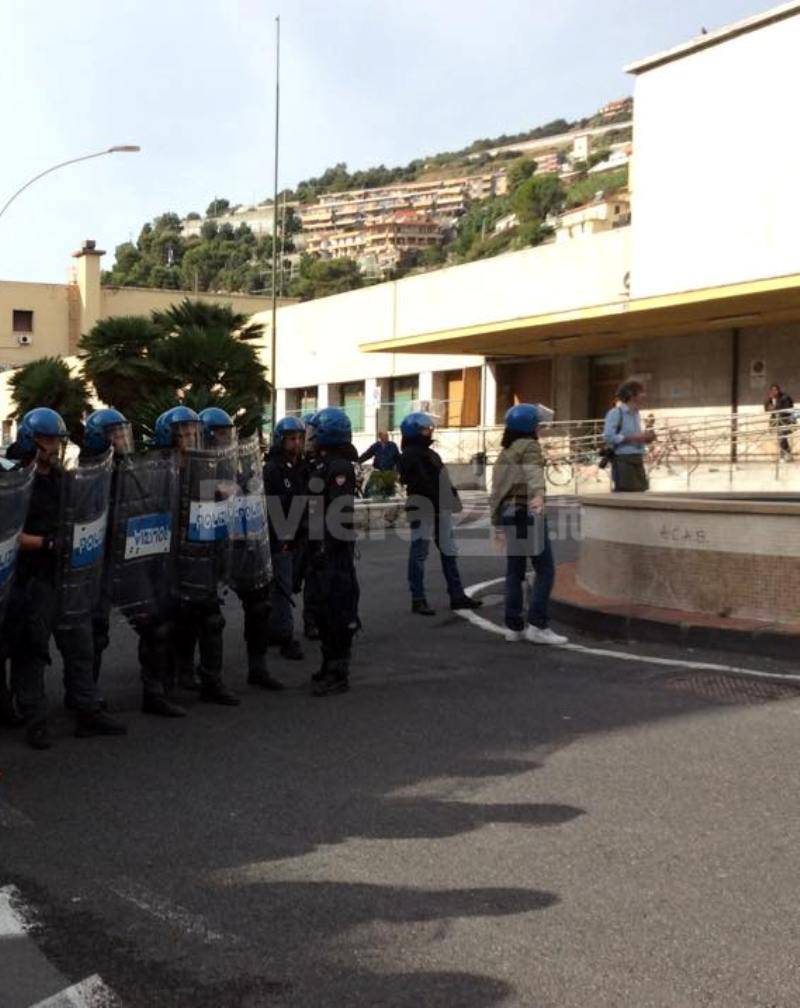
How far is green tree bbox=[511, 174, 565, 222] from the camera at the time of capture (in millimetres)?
148625

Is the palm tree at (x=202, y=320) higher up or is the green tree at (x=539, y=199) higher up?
the green tree at (x=539, y=199)

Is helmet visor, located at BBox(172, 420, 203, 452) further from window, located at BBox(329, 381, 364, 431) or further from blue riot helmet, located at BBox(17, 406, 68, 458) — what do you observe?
window, located at BBox(329, 381, 364, 431)

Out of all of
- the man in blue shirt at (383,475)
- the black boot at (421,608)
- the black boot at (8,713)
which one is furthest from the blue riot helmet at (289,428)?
the man in blue shirt at (383,475)

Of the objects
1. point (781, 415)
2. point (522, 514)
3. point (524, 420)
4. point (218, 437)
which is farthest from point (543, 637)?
point (781, 415)

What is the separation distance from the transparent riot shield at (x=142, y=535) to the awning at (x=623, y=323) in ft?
62.2

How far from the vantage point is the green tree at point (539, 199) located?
14862 centimetres

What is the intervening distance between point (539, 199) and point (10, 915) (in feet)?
497

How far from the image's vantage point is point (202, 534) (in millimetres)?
7305

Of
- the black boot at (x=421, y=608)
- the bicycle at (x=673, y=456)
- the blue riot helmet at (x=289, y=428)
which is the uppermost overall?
the blue riot helmet at (x=289, y=428)

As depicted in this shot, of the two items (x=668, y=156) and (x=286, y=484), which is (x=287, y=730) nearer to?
(x=286, y=484)

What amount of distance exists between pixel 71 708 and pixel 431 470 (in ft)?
15.3

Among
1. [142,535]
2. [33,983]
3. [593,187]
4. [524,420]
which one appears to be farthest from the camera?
[593,187]

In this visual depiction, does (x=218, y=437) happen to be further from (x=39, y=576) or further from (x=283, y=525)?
(x=39, y=576)

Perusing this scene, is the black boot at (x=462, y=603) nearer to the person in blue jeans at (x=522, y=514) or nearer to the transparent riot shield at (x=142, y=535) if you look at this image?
the person in blue jeans at (x=522, y=514)
